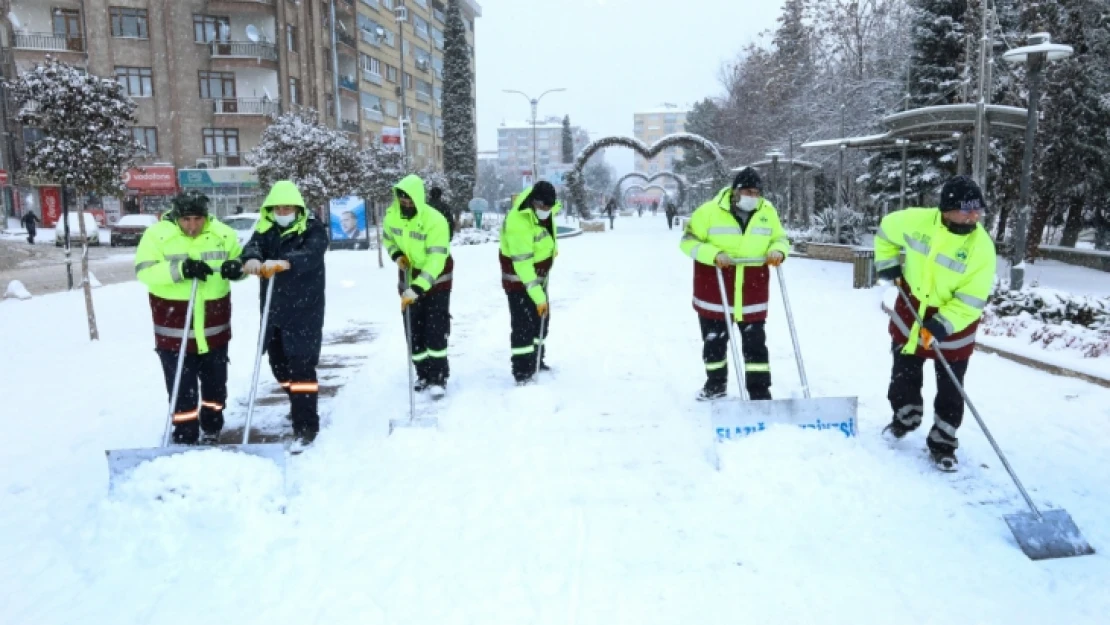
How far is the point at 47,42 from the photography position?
3569cm

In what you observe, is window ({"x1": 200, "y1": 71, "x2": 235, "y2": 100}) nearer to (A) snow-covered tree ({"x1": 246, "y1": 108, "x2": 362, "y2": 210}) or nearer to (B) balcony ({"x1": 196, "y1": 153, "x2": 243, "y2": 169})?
(B) balcony ({"x1": 196, "y1": 153, "x2": 243, "y2": 169})

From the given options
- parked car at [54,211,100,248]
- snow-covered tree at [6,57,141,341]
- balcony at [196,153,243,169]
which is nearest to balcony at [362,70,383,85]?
balcony at [196,153,243,169]

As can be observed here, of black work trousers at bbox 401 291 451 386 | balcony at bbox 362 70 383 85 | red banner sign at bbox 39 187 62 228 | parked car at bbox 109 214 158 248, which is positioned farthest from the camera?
balcony at bbox 362 70 383 85

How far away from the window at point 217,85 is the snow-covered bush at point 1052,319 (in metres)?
38.4

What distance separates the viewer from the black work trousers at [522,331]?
657 cm

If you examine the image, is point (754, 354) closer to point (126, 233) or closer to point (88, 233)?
point (88, 233)

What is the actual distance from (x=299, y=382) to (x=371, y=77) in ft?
167

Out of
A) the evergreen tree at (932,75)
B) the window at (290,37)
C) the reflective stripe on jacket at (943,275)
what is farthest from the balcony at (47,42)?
the reflective stripe on jacket at (943,275)

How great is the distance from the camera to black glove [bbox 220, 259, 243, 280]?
476cm

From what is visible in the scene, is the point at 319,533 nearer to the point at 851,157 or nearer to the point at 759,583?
the point at 759,583

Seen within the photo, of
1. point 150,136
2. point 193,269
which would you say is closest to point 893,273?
point 193,269

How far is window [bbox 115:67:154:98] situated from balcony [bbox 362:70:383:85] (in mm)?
16106

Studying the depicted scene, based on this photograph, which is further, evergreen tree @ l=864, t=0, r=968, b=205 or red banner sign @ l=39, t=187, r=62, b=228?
red banner sign @ l=39, t=187, r=62, b=228

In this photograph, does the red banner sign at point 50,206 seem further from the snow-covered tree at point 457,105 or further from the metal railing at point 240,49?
the snow-covered tree at point 457,105
